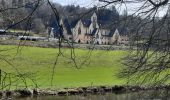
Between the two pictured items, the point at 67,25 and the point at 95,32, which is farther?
the point at 95,32

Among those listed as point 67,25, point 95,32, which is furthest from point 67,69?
point 67,25

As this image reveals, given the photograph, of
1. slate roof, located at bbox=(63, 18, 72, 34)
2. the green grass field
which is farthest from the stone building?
the green grass field

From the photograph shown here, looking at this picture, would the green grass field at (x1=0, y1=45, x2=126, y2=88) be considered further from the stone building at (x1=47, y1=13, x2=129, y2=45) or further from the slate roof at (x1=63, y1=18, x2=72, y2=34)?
the slate roof at (x1=63, y1=18, x2=72, y2=34)

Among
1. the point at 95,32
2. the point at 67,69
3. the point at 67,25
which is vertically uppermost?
the point at 67,25

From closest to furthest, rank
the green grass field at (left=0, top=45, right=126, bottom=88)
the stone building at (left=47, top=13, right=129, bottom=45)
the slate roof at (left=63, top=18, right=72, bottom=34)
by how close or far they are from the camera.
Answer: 1. the slate roof at (left=63, top=18, right=72, bottom=34)
2. the stone building at (left=47, top=13, right=129, bottom=45)
3. the green grass field at (left=0, top=45, right=126, bottom=88)

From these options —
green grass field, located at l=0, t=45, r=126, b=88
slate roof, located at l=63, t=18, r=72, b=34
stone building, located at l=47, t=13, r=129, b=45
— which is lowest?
green grass field, located at l=0, t=45, r=126, b=88

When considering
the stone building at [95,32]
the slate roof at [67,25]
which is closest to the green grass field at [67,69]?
the stone building at [95,32]

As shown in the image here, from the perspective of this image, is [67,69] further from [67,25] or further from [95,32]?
[67,25]

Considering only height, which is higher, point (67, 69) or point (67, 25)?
point (67, 25)

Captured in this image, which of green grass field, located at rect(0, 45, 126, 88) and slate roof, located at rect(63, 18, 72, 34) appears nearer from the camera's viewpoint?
slate roof, located at rect(63, 18, 72, 34)

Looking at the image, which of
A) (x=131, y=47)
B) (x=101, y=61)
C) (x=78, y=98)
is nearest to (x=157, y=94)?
(x=131, y=47)

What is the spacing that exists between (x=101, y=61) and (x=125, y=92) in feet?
64.5

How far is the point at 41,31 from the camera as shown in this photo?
642cm

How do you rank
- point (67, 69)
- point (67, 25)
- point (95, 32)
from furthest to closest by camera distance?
point (67, 69) → point (95, 32) → point (67, 25)
